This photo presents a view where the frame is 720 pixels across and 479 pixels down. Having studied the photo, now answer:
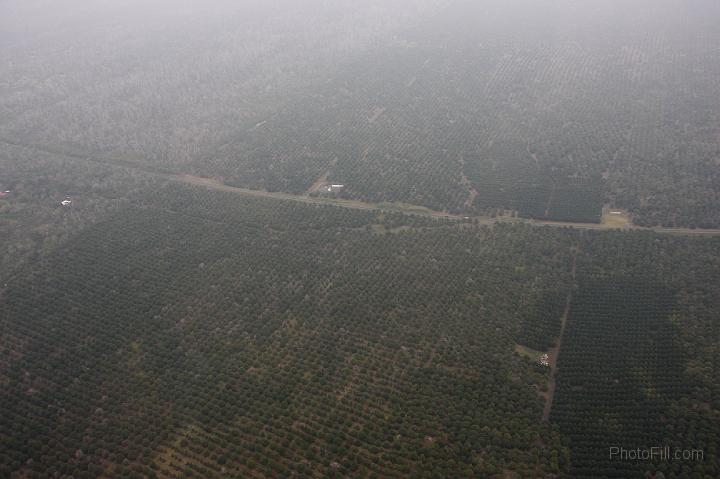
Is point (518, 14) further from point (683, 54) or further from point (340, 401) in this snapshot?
point (340, 401)

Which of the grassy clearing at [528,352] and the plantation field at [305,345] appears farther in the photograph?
the grassy clearing at [528,352]

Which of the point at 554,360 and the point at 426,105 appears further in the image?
the point at 426,105

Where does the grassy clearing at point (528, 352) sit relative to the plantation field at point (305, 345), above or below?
below

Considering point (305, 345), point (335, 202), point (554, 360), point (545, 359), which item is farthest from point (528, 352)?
point (335, 202)

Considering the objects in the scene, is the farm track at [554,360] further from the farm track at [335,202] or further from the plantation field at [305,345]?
the farm track at [335,202]

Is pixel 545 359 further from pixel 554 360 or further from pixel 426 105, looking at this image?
pixel 426 105

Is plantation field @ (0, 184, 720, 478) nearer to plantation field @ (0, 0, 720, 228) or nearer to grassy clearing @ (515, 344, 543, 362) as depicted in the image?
grassy clearing @ (515, 344, 543, 362)

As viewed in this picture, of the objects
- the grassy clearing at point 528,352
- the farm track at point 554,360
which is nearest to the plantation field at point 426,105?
the farm track at point 554,360

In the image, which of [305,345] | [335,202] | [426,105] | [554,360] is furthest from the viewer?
[426,105]

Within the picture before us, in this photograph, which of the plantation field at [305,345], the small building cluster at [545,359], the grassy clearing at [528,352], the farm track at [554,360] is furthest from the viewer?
the grassy clearing at [528,352]

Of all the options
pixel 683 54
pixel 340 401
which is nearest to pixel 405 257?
pixel 340 401

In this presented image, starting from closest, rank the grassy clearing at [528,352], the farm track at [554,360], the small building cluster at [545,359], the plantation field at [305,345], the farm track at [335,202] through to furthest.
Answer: the plantation field at [305,345] → the farm track at [554,360] → the small building cluster at [545,359] → the grassy clearing at [528,352] → the farm track at [335,202]

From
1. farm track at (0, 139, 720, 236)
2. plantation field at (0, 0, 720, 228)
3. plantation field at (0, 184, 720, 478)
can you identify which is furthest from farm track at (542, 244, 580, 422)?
plantation field at (0, 0, 720, 228)
